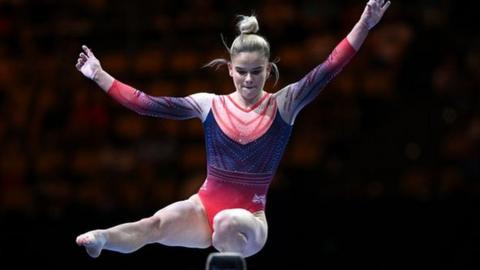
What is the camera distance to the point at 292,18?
9.28 metres

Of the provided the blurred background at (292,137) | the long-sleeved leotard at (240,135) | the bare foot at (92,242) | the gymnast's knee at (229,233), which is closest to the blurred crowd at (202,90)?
the blurred background at (292,137)

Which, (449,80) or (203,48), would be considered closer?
(449,80)

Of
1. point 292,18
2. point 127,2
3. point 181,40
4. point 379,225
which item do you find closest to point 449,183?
point 379,225

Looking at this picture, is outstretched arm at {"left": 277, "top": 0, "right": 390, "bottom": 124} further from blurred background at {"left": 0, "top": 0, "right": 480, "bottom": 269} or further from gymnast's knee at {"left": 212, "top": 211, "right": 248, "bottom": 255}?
blurred background at {"left": 0, "top": 0, "right": 480, "bottom": 269}

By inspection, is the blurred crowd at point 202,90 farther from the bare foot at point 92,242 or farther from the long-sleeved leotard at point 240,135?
the bare foot at point 92,242

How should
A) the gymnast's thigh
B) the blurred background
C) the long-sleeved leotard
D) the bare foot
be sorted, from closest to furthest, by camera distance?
1. the bare foot
2. the gymnast's thigh
3. the long-sleeved leotard
4. the blurred background

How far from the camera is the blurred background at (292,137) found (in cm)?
719

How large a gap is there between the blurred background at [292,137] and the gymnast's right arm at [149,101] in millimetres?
2109

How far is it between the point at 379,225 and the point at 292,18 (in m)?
2.86

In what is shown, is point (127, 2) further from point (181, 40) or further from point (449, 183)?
point (449, 183)

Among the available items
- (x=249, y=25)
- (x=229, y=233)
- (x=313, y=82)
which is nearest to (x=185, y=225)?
(x=229, y=233)

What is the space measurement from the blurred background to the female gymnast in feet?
6.70

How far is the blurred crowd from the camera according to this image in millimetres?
8047

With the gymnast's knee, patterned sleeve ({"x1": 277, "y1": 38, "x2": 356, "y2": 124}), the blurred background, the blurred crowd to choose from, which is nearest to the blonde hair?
patterned sleeve ({"x1": 277, "y1": 38, "x2": 356, "y2": 124})
